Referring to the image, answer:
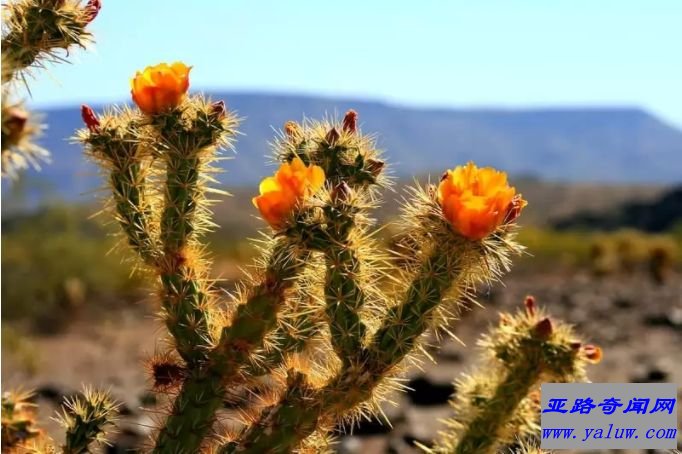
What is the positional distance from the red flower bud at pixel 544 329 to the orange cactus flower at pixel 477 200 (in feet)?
2.94

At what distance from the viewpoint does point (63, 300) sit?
48.9 ft

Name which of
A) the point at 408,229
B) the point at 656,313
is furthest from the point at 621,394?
the point at 656,313

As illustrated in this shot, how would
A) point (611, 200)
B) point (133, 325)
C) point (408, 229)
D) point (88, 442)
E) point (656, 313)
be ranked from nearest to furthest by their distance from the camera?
1. point (408, 229)
2. point (88, 442)
3. point (656, 313)
4. point (133, 325)
5. point (611, 200)

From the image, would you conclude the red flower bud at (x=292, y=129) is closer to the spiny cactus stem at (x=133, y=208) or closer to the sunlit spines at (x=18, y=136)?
the spiny cactus stem at (x=133, y=208)

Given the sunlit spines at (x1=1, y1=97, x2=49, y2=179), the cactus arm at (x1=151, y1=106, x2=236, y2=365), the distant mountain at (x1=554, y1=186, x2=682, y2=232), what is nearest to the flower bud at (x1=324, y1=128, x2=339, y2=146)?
the cactus arm at (x1=151, y1=106, x2=236, y2=365)

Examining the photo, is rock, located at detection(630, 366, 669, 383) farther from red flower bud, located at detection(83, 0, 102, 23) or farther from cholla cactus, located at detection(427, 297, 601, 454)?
red flower bud, located at detection(83, 0, 102, 23)

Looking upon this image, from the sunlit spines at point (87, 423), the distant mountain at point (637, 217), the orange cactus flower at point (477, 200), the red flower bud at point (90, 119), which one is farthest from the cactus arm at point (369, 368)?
the distant mountain at point (637, 217)

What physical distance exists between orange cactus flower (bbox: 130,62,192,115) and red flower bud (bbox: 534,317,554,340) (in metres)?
1.44

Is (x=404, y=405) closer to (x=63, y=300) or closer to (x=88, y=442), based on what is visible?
(x=88, y=442)

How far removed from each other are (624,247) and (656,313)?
6.19 m

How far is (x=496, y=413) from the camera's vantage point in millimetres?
3305

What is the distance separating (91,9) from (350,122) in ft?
Answer: 2.60

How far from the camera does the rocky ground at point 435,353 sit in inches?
279

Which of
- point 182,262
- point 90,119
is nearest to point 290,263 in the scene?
point 182,262
